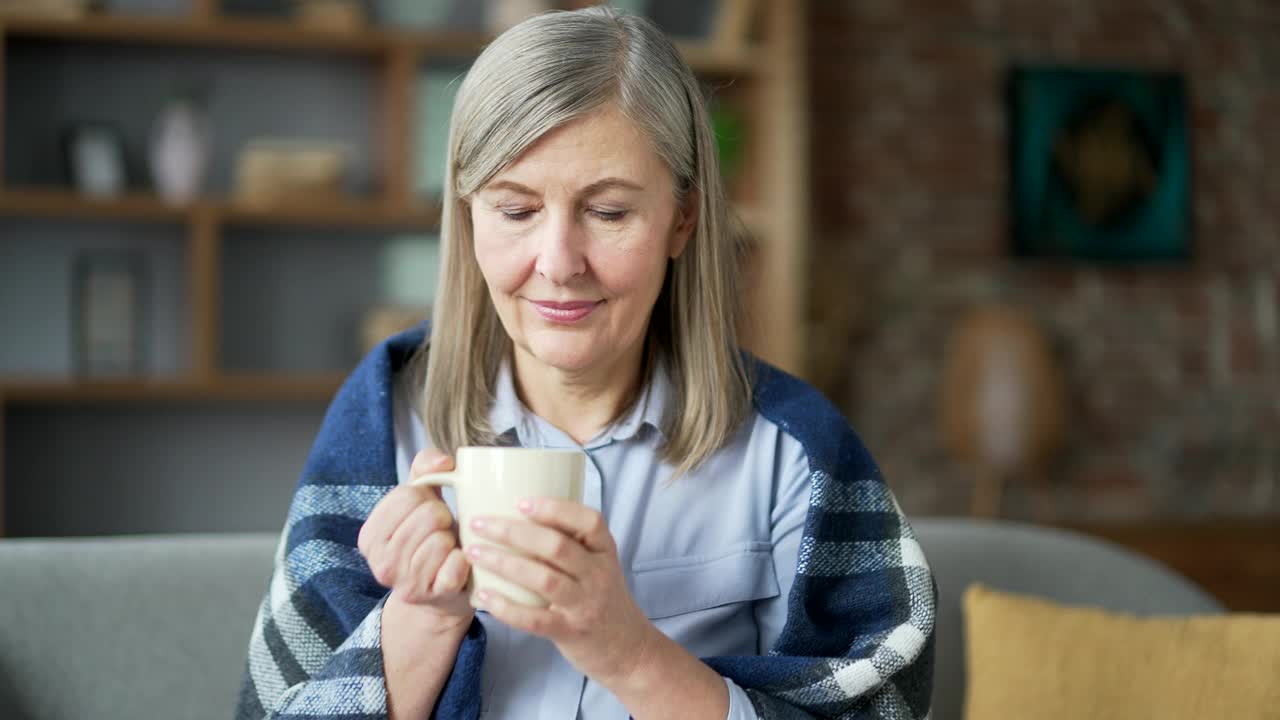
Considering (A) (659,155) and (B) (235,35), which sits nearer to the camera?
(A) (659,155)

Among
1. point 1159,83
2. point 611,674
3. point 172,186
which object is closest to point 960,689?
point 611,674

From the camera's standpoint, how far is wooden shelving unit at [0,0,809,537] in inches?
136

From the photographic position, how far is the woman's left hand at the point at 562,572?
2.75 feet

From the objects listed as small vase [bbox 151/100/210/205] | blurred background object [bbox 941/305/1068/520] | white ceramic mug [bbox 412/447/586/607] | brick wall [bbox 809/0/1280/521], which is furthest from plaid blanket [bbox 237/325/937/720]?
brick wall [bbox 809/0/1280/521]

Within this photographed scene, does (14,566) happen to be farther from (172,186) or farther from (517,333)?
(172,186)

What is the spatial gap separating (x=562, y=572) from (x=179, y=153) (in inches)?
119

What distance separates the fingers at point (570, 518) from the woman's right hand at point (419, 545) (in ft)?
0.25

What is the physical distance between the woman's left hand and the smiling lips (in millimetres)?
256

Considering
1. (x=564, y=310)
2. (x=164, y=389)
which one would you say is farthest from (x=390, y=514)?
(x=164, y=389)

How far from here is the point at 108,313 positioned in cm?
362

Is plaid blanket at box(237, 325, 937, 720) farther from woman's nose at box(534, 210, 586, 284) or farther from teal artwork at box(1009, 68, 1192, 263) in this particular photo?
teal artwork at box(1009, 68, 1192, 263)

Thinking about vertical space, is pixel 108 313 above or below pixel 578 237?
below

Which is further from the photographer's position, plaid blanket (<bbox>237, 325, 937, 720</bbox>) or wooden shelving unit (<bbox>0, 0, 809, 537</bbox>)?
wooden shelving unit (<bbox>0, 0, 809, 537</bbox>)

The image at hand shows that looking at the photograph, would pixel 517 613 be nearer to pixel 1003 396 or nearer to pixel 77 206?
pixel 77 206
